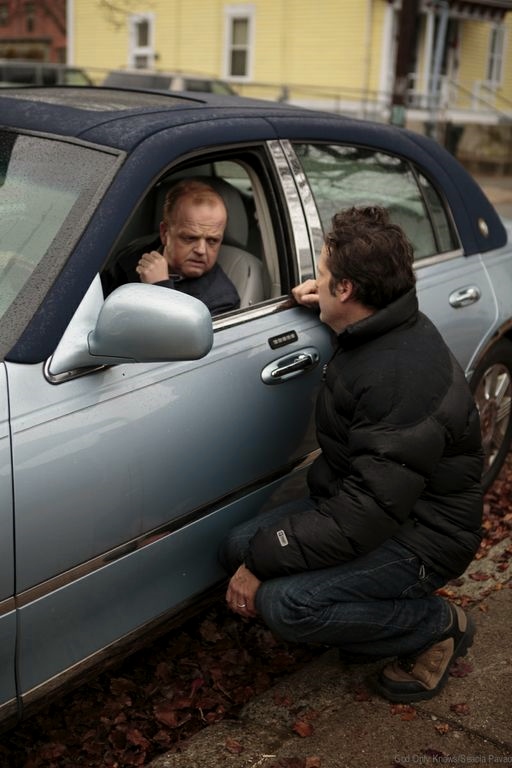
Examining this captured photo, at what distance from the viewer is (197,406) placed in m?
2.68

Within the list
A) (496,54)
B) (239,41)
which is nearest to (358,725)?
(239,41)

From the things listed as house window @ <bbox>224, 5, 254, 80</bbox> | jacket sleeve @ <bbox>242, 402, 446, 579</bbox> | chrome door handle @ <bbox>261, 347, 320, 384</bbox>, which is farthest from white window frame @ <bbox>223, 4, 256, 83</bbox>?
jacket sleeve @ <bbox>242, 402, 446, 579</bbox>

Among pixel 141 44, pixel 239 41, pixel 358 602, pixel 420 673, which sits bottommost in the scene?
pixel 420 673

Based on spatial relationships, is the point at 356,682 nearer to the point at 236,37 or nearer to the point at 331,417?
the point at 331,417

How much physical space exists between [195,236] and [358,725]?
5.51ft

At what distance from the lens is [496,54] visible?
29.0 metres

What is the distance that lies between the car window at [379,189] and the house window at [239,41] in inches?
971

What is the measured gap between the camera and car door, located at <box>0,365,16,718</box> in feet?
7.09

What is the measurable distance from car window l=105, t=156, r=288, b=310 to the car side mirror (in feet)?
2.19

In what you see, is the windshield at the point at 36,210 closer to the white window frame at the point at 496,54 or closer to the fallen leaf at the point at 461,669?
the fallen leaf at the point at 461,669

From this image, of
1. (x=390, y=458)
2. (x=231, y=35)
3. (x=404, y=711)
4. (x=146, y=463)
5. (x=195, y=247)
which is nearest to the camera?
(x=146, y=463)

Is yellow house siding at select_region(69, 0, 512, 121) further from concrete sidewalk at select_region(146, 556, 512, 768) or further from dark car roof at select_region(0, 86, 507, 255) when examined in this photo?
concrete sidewalk at select_region(146, 556, 512, 768)

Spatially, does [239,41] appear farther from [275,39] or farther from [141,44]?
[141,44]

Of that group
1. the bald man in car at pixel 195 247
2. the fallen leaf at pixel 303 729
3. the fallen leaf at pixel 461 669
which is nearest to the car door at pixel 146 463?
the bald man in car at pixel 195 247
